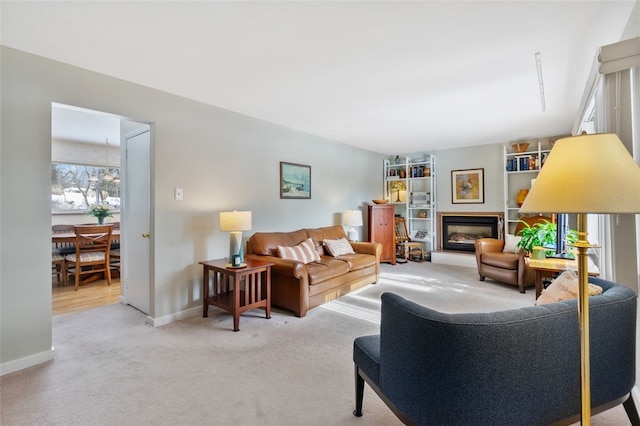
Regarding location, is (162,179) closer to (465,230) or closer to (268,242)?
(268,242)

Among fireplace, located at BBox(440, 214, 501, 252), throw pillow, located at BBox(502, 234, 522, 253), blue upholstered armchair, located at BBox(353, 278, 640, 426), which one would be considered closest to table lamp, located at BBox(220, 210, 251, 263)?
blue upholstered armchair, located at BBox(353, 278, 640, 426)

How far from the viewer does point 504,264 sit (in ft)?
14.2

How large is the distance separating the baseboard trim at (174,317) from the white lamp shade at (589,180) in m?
3.34

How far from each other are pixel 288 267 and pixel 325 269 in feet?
1.89

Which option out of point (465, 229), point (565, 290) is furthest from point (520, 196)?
point (565, 290)

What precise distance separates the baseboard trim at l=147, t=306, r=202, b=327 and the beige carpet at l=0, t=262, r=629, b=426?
0.09 m

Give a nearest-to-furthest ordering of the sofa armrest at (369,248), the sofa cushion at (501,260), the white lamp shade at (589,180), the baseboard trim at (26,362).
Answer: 1. the white lamp shade at (589,180)
2. the baseboard trim at (26,362)
3. the sofa cushion at (501,260)
4. the sofa armrest at (369,248)

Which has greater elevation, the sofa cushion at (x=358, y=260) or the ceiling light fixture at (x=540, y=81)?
the ceiling light fixture at (x=540, y=81)

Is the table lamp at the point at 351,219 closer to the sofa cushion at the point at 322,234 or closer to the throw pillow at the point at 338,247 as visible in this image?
the sofa cushion at the point at 322,234

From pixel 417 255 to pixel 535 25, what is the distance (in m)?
5.04

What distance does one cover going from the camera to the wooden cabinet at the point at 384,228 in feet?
19.7

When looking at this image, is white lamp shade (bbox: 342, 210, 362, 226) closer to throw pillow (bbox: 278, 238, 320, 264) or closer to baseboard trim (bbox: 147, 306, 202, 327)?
throw pillow (bbox: 278, 238, 320, 264)

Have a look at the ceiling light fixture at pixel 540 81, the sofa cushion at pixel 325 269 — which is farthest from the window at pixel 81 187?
the ceiling light fixture at pixel 540 81

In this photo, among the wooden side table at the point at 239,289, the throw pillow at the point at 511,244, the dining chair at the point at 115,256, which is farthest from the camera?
the dining chair at the point at 115,256
